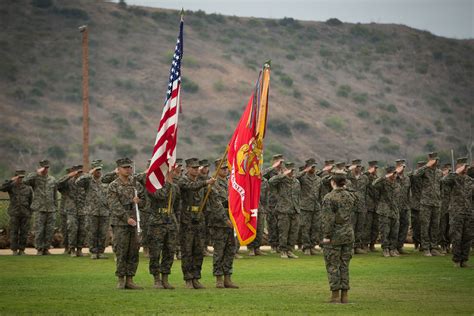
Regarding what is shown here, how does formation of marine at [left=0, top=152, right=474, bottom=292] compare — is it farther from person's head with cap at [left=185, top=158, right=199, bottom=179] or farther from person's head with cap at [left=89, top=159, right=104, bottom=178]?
person's head with cap at [left=185, top=158, right=199, bottom=179]

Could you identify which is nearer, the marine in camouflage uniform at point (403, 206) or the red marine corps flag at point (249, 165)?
the red marine corps flag at point (249, 165)

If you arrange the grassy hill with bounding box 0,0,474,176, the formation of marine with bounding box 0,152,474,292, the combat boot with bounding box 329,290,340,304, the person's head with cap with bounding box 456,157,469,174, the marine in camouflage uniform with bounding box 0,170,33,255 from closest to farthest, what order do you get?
1. the combat boot with bounding box 329,290,340,304
2. the person's head with cap with bounding box 456,157,469,174
3. the formation of marine with bounding box 0,152,474,292
4. the marine in camouflage uniform with bounding box 0,170,33,255
5. the grassy hill with bounding box 0,0,474,176

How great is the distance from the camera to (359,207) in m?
27.3

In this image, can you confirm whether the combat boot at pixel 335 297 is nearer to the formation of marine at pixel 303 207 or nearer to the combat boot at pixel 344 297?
the combat boot at pixel 344 297

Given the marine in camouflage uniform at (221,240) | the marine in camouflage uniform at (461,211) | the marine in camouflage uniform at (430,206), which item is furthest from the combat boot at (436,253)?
the marine in camouflage uniform at (221,240)

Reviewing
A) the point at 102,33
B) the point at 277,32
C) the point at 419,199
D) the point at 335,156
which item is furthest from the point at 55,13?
the point at 419,199

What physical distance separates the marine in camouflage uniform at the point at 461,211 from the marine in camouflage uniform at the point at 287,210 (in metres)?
4.94

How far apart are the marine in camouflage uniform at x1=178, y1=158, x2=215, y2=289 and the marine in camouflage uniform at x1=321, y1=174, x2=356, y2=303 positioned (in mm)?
2844

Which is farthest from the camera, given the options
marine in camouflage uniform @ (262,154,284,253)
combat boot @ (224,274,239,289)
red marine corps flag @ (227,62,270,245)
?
marine in camouflage uniform @ (262,154,284,253)

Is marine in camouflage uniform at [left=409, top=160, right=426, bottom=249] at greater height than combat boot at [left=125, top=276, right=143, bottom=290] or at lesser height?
greater

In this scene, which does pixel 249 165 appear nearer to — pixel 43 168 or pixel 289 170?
pixel 289 170

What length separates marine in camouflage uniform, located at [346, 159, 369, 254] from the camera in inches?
1073

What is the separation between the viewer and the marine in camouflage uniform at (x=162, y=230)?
18109 mm

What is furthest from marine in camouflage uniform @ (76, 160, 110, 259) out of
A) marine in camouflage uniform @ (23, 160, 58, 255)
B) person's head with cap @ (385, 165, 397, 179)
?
person's head with cap @ (385, 165, 397, 179)
